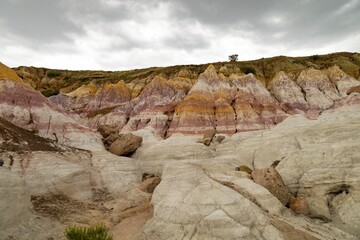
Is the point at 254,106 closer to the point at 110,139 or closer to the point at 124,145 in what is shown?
the point at 110,139

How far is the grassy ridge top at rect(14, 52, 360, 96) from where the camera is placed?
6272 cm

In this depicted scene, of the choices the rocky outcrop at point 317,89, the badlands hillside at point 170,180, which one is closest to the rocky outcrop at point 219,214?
the badlands hillside at point 170,180

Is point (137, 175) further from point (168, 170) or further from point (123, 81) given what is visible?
point (123, 81)

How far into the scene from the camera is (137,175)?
80.8 feet

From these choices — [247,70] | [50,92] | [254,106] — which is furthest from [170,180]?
[50,92]

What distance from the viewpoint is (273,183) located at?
19.1 m

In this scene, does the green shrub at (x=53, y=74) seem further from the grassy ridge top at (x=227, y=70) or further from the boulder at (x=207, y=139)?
the boulder at (x=207, y=139)

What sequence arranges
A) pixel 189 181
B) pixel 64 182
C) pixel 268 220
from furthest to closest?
pixel 64 182 < pixel 189 181 < pixel 268 220

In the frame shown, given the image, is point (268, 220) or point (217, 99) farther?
point (217, 99)

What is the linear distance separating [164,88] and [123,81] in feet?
37.1

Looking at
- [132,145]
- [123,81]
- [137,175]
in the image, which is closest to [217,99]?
[123,81]

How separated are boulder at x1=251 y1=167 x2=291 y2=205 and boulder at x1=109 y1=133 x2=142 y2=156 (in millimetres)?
11969

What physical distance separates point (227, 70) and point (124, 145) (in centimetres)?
3743

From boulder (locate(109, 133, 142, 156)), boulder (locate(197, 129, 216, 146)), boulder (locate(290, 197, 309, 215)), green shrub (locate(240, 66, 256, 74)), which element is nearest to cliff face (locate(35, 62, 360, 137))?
green shrub (locate(240, 66, 256, 74))
